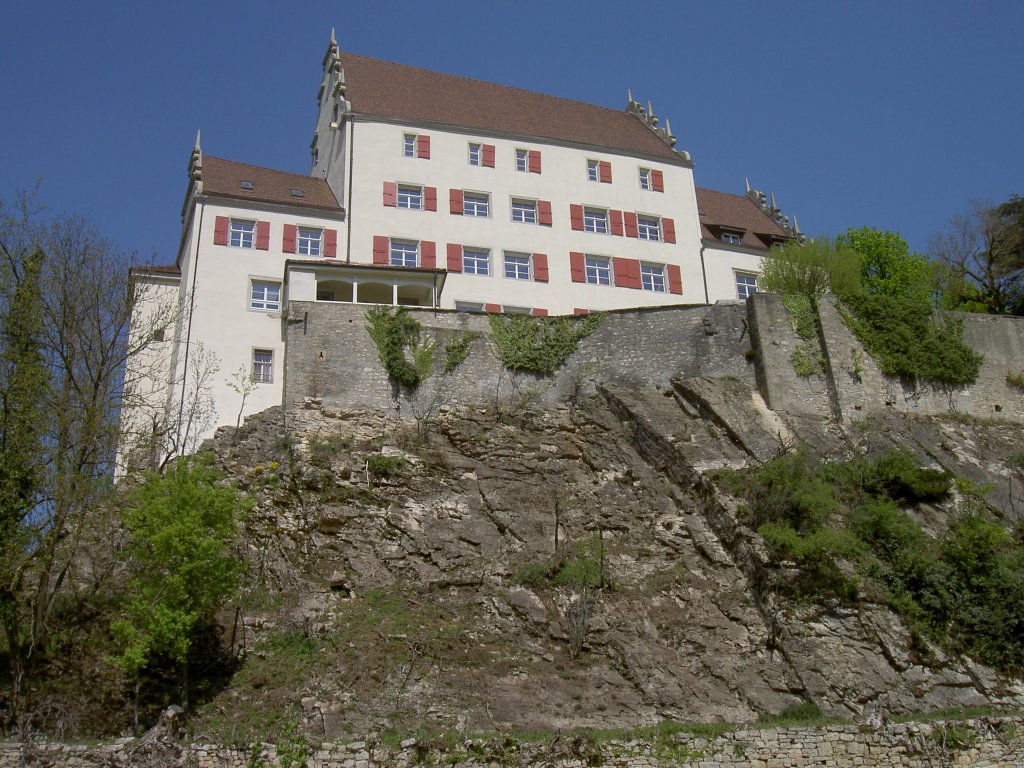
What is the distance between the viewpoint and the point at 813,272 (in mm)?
33281

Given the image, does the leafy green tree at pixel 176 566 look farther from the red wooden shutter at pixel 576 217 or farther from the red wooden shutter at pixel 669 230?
the red wooden shutter at pixel 669 230

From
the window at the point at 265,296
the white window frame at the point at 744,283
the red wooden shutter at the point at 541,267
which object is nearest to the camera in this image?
the window at the point at 265,296

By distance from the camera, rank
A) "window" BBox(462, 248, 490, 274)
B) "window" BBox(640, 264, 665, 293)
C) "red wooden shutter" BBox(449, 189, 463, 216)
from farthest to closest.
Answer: "window" BBox(640, 264, 665, 293) → "red wooden shutter" BBox(449, 189, 463, 216) → "window" BBox(462, 248, 490, 274)

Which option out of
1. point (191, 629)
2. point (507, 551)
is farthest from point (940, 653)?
point (191, 629)

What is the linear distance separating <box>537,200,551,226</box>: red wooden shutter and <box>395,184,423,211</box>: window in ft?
15.0

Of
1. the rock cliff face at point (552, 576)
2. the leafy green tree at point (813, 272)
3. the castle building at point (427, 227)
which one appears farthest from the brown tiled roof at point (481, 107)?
the rock cliff face at point (552, 576)

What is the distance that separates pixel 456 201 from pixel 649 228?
795 centimetres

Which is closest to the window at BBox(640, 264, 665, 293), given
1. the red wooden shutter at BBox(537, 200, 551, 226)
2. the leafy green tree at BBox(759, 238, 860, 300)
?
the red wooden shutter at BBox(537, 200, 551, 226)

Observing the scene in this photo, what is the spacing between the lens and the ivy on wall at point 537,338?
32.3m

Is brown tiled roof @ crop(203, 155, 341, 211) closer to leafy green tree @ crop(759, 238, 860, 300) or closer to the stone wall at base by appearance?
leafy green tree @ crop(759, 238, 860, 300)

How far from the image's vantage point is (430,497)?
87.2 feet

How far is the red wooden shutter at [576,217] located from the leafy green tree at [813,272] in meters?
8.57

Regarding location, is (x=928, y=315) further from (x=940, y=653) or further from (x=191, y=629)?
(x=191, y=629)

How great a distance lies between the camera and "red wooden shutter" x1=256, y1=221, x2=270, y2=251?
116ft
